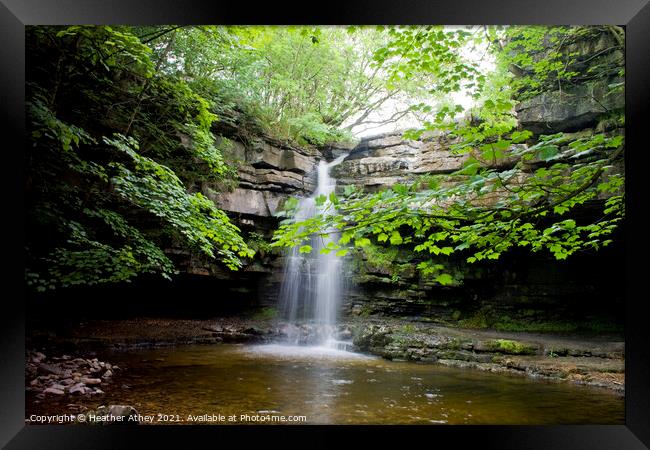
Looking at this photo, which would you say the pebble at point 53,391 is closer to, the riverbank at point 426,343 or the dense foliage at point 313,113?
the dense foliage at point 313,113

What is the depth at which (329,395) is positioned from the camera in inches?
146

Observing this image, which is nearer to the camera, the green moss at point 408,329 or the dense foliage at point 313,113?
the dense foliage at point 313,113

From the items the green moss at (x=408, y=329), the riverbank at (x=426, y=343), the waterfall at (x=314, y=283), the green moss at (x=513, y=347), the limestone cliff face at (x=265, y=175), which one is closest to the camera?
the riverbank at (x=426, y=343)

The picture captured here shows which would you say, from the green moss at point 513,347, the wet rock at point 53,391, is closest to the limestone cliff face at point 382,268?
the green moss at point 513,347

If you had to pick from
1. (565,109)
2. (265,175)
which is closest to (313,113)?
(265,175)

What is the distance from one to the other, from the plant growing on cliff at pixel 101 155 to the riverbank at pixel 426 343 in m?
1.65

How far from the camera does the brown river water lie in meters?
3.05

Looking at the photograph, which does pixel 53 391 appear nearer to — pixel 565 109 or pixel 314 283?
pixel 314 283

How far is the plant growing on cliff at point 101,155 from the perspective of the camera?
3000mm
